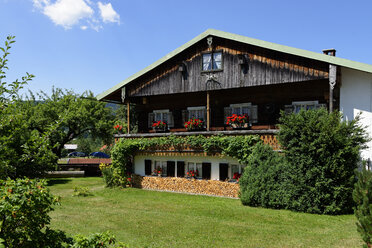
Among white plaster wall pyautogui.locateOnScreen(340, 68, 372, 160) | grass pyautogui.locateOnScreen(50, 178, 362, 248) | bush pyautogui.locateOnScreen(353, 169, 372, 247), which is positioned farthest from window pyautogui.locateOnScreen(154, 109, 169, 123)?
bush pyautogui.locateOnScreen(353, 169, 372, 247)

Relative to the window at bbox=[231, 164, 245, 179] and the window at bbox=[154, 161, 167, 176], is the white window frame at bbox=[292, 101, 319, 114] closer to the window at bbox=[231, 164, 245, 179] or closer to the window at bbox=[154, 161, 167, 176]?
the window at bbox=[231, 164, 245, 179]

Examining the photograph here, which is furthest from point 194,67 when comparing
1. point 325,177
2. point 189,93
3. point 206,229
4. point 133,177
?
point 206,229

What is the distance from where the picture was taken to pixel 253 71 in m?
18.0

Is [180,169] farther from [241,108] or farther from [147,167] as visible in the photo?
[241,108]

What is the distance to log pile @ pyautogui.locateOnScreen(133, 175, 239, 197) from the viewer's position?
701 inches

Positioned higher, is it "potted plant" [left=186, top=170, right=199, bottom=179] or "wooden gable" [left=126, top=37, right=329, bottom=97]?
"wooden gable" [left=126, top=37, right=329, bottom=97]

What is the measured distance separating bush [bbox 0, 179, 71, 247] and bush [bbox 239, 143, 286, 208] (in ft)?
37.1

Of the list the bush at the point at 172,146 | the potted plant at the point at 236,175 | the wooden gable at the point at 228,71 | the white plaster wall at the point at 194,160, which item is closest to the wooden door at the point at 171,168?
the white plaster wall at the point at 194,160

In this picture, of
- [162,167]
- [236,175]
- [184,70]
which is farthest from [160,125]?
[236,175]

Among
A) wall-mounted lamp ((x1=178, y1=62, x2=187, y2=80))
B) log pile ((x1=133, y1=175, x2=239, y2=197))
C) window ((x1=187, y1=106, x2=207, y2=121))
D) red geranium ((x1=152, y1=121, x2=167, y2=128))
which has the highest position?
wall-mounted lamp ((x1=178, y1=62, x2=187, y2=80))

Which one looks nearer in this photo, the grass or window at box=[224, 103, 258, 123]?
the grass

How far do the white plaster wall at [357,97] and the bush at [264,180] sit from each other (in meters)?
4.28

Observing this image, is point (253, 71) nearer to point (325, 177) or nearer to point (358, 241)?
point (325, 177)

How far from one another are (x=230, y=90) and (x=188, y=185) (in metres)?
6.54
